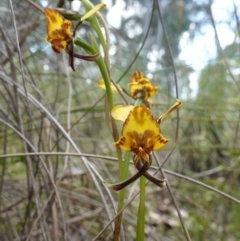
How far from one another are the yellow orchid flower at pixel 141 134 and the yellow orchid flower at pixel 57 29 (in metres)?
0.10

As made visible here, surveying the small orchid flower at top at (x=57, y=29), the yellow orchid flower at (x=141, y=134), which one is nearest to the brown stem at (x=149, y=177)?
the yellow orchid flower at (x=141, y=134)

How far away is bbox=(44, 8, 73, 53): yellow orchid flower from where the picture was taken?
0.43 metres

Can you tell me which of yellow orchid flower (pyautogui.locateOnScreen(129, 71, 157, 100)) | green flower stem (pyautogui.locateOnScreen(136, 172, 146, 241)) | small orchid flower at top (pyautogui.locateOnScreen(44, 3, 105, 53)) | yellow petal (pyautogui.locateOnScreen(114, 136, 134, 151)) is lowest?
green flower stem (pyautogui.locateOnScreen(136, 172, 146, 241))

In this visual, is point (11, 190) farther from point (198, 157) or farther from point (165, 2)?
point (165, 2)

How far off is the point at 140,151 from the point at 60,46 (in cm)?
13

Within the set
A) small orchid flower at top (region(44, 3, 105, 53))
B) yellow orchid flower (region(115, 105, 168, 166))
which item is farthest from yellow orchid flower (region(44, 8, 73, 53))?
yellow orchid flower (region(115, 105, 168, 166))

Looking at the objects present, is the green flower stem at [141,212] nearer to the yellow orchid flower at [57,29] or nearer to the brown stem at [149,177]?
the brown stem at [149,177]

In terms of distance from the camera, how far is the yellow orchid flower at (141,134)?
0.41 meters

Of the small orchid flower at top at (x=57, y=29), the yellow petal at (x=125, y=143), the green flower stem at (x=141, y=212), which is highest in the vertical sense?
the small orchid flower at top at (x=57, y=29)

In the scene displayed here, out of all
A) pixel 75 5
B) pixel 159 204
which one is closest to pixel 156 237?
pixel 75 5

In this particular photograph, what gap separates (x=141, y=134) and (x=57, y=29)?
0.43 ft

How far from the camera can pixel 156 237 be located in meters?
0.80

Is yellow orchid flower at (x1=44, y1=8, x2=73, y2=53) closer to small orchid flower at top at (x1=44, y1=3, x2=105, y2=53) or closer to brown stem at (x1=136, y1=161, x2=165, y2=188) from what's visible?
small orchid flower at top at (x1=44, y1=3, x2=105, y2=53)

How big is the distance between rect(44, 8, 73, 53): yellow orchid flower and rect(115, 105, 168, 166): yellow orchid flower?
0.10 meters
